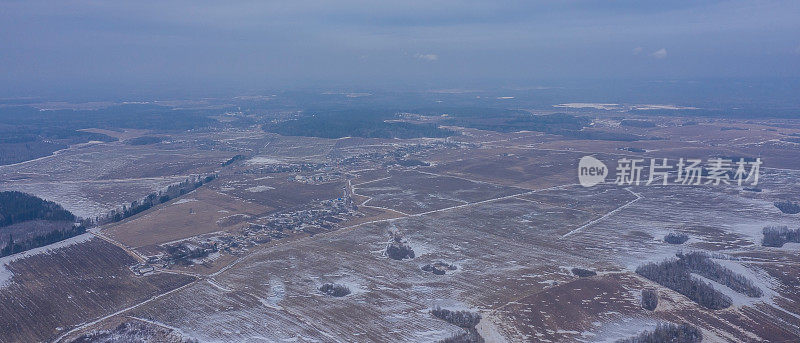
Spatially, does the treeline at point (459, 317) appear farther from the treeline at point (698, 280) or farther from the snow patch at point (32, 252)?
the snow patch at point (32, 252)

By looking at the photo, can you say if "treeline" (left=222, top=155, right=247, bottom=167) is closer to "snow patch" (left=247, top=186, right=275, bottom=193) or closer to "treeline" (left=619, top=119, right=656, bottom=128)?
"snow patch" (left=247, top=186, right=275, bottom=193)

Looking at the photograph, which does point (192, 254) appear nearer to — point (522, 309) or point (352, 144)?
point (522, 309)

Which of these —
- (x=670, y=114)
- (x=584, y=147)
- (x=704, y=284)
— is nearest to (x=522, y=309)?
(x=704, y=284)

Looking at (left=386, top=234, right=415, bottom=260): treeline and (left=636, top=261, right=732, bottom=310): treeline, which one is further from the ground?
(left=636, top=261, right=732, bottom=310): treeline

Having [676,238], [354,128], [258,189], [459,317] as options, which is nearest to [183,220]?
[258,189]

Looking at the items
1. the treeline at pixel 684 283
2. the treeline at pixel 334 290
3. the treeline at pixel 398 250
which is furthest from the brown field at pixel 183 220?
the treeline at pixel 684 283

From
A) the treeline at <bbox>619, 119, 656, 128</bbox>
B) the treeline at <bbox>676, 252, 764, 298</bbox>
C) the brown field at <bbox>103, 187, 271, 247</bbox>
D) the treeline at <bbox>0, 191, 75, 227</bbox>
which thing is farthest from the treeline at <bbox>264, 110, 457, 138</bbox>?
the treeline at <bbox>676, 252, 764, 298</bbox>

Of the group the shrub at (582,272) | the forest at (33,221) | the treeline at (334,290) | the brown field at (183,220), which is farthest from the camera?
the brown field at (183,220)
